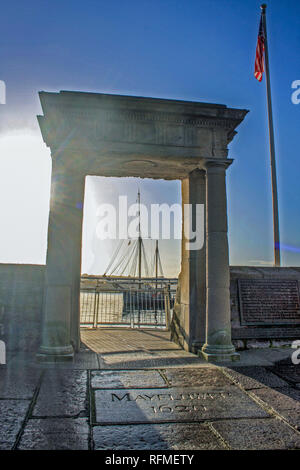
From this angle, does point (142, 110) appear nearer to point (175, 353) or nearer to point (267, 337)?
point (175, 353)

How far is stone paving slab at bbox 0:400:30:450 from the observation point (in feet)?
11.9

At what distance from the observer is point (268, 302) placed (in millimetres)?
8984

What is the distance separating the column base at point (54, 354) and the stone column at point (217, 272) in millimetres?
2821

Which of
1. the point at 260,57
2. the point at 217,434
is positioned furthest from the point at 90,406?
the point at 260,57

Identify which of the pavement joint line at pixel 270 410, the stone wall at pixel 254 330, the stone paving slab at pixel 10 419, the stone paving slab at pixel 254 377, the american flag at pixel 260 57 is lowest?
the pavement joint line at pixel 270 410

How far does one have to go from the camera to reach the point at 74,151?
775 centimetres

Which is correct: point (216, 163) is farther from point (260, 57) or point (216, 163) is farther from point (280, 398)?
point (260, 57)

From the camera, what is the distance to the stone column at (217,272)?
24.9ft

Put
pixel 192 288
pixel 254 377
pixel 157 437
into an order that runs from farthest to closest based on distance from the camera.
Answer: pixel 192 288, pixel 254 377, pixel 157 437

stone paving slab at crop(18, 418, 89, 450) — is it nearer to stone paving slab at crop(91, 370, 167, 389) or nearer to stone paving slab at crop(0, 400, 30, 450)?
stone paving slab at crop(0, 400, 30, 450)

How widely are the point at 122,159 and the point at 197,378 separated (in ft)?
16.2

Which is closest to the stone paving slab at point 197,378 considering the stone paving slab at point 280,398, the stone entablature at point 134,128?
the stone paving slab at point 280,398

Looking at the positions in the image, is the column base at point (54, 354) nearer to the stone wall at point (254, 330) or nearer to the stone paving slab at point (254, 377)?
the stone paving slab at point (254, 377)
